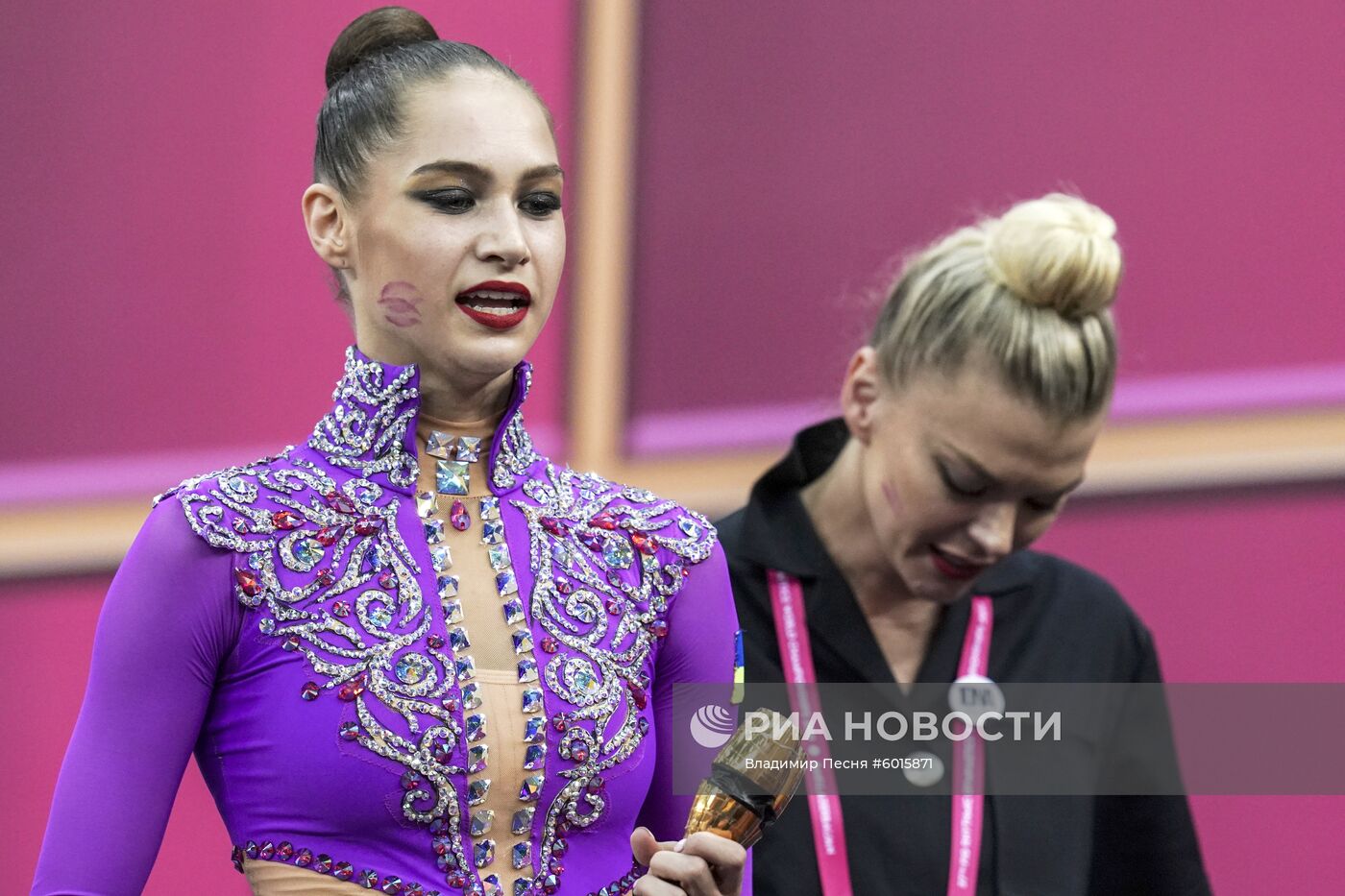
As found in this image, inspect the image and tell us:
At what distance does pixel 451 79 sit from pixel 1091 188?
143 centimetres

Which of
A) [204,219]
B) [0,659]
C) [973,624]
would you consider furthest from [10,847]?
[973,624]

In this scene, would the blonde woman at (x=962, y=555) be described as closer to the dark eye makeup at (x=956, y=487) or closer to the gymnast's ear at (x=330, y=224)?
the dark eye makeup at (x=956, y=487)

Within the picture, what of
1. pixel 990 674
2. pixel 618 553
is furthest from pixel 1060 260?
pixel 618 553

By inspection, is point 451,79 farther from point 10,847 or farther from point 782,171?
point 10,847

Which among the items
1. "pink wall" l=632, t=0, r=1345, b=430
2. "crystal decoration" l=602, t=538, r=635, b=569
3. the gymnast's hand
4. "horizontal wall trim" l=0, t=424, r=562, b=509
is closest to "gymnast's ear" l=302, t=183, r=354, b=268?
"crystal decoration" l=602, t=538, r=635, b=569

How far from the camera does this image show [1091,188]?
2846 millimetres

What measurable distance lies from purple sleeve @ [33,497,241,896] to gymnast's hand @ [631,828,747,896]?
1.31 feet

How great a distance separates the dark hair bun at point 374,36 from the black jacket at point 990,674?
726mm

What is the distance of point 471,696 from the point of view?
157cm

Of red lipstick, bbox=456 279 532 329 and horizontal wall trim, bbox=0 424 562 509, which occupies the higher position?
red lipstick, bbox=456 279 532 329

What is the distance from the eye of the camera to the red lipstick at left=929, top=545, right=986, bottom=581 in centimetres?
205

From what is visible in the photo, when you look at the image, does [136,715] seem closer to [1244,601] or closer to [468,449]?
[468,449]

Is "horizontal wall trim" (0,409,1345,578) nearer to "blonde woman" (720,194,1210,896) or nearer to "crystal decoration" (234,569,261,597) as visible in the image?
"blonde woman" (720,194,1210,896)

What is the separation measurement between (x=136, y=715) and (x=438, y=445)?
348 mm
